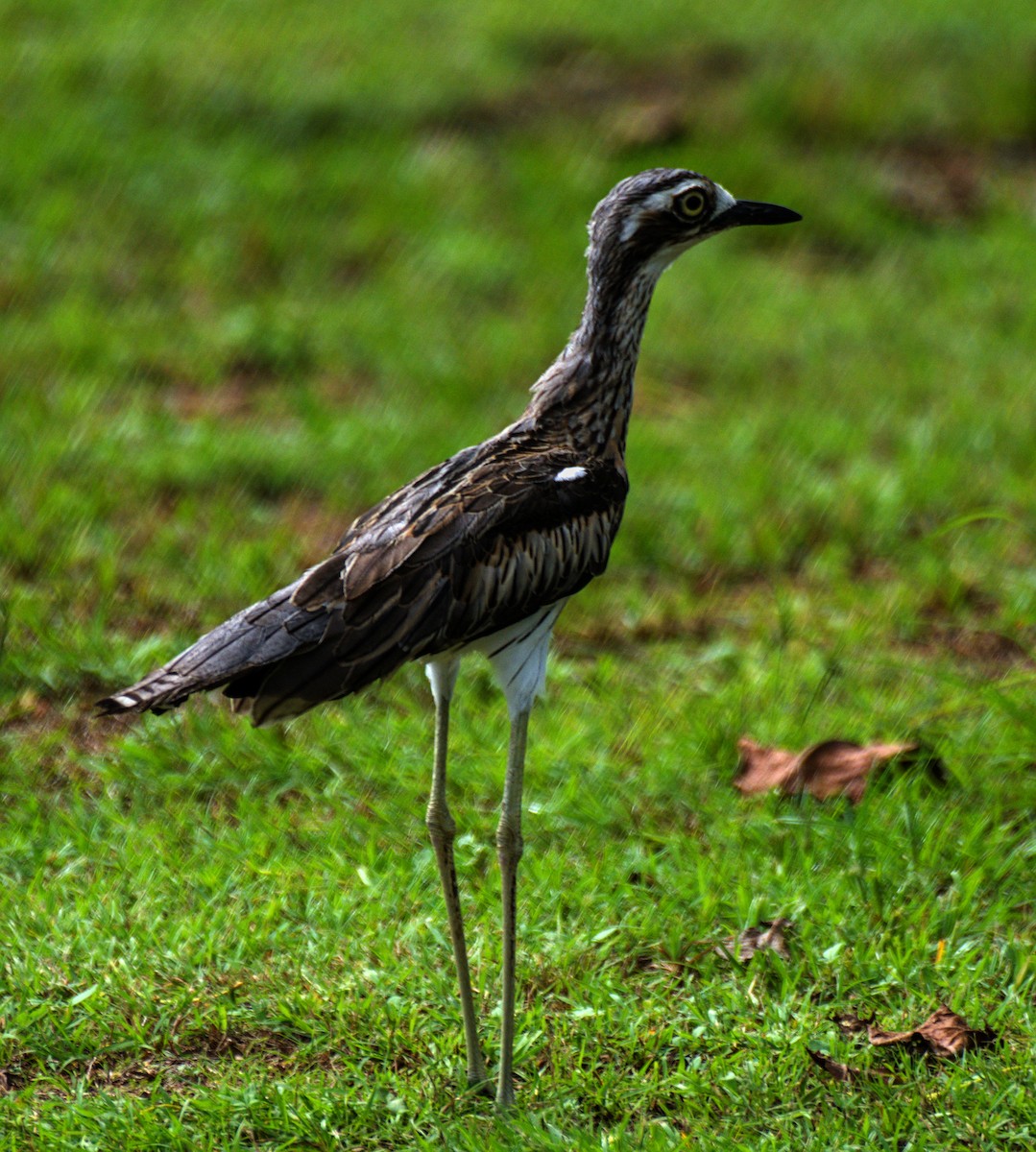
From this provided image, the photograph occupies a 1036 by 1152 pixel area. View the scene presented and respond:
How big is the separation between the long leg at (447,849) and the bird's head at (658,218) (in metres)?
1.08

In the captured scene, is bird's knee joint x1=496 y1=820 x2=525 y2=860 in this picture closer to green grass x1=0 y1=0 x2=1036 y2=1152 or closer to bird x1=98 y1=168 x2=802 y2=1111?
bird x1=98 y1=168 x2=802 y2=1111

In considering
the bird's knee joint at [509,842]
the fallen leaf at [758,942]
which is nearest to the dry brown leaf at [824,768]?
the fallen leaf at [758,942]

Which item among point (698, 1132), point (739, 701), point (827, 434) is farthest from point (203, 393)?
point (698, 1132)

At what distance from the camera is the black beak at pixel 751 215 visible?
13.6ft

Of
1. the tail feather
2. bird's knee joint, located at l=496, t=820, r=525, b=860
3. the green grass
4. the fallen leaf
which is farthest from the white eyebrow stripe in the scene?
the fallen leaf

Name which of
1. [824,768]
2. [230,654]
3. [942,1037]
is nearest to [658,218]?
[230,654]

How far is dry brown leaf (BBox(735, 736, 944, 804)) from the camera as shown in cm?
484

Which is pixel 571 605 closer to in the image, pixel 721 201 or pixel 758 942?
pixel 758 942

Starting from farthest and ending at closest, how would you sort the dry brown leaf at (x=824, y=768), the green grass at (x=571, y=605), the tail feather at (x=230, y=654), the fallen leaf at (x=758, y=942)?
the dry brown leaf at (x=824, y=768) < the fallen leaf at (x=758, y=942) < the green grass at (x=571, y=605) < the tail feather at (x=230, y=654)

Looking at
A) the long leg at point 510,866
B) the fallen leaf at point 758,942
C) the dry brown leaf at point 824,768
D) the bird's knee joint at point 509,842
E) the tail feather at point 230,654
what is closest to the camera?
the tail feather at point 230,654

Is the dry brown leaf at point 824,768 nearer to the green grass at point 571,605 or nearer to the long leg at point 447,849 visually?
the green grass at point 571,605

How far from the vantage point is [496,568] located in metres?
3.67

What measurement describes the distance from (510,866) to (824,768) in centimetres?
137

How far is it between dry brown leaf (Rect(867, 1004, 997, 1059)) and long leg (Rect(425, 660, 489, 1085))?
928 mm
